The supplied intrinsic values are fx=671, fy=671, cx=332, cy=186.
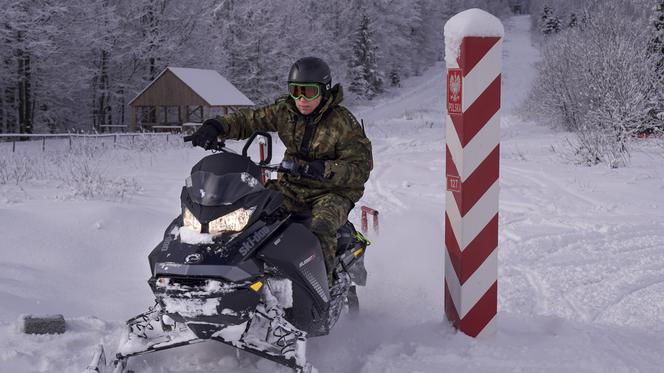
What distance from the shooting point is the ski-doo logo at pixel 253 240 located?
Result: 3.34m

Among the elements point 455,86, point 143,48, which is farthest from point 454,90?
point 143,48

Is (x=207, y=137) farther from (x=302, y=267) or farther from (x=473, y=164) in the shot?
(x=473, y=164)

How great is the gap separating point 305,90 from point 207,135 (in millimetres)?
720

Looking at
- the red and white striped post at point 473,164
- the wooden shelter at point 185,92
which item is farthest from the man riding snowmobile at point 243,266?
the wooden shelter at point 185,92

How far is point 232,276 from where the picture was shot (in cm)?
320

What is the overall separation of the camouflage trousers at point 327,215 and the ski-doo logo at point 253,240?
0.53 meters

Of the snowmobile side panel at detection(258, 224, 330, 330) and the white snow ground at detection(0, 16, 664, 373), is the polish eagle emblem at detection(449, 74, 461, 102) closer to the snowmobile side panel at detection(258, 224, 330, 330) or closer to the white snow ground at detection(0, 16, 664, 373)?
the snowmobile side panel at detection(258, 224, 330, 330)

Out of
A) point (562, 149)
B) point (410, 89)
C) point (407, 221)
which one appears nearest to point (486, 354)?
point (407, 221)

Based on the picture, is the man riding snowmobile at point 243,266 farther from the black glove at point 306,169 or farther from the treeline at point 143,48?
the treeline at point 143,48

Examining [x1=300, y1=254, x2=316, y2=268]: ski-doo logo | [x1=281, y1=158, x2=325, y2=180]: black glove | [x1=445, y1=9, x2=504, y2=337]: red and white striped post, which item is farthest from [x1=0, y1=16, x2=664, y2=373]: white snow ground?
[x1=281, y1=158, x2=325, y2=180]: black glove

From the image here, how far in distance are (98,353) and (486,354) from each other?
216 centimetres

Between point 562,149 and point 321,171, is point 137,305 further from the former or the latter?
point 562,149

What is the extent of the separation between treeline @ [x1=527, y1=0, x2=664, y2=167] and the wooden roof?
54.7 feet

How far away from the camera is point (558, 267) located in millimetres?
6410
